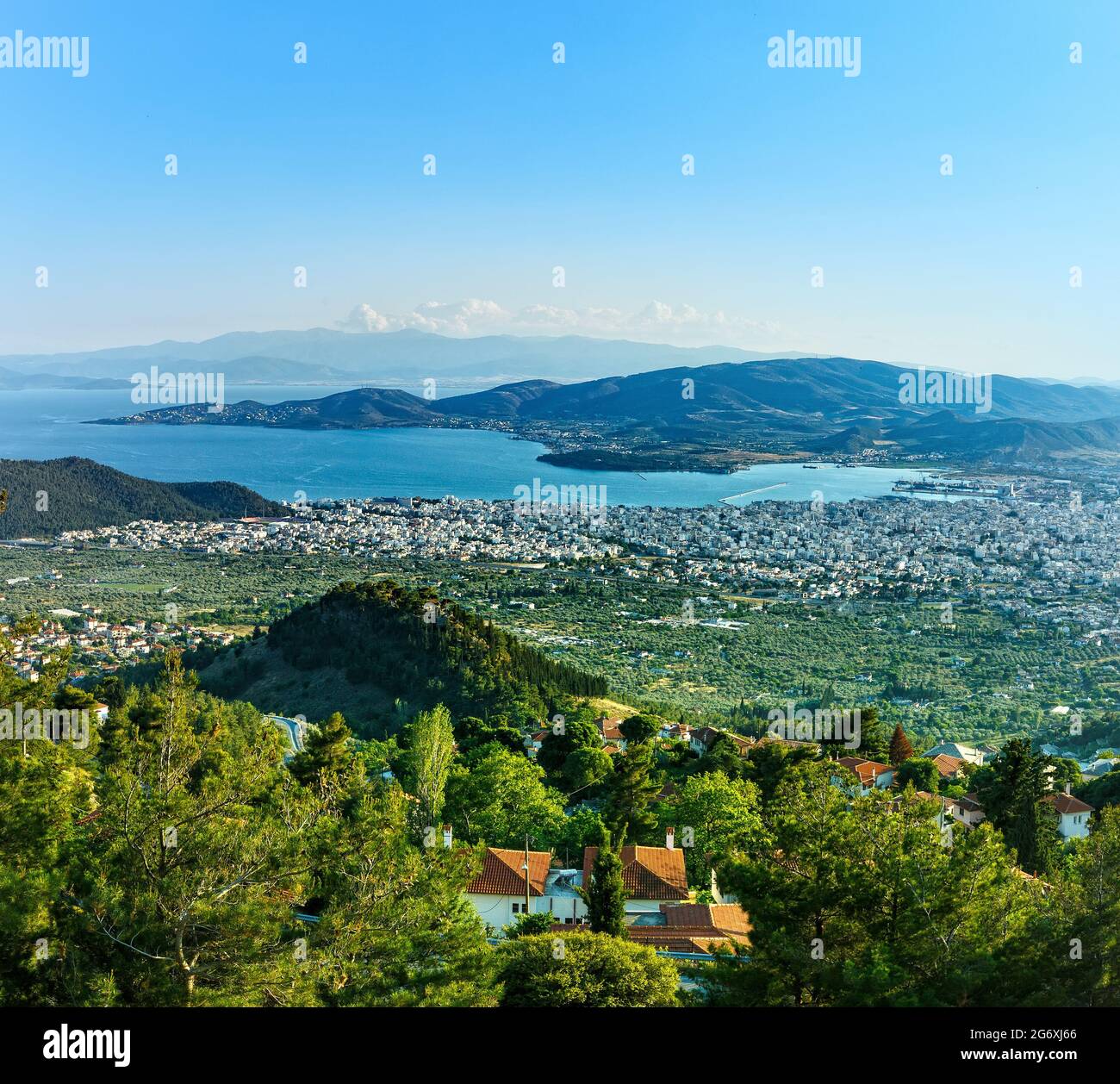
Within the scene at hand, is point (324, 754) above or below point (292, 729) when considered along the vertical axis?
above

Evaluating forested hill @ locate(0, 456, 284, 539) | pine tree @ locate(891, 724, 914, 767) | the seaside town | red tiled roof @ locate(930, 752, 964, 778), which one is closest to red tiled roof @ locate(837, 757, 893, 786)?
pine tree @ locate(891, 724, 914, 767)

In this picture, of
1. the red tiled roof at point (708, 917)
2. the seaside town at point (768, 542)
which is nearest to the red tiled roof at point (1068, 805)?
the red tiled roof at point (708, 917)

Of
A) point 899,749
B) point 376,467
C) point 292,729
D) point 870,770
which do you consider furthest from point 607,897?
point 376,467

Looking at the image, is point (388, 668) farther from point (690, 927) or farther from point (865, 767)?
point (690, 927)

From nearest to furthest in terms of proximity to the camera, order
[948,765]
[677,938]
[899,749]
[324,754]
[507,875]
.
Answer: [677,938]
[507,875]
[324,754]
[899,749]
[948,765]

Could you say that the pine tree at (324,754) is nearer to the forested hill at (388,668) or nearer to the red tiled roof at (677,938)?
the red tiled roof at (677,938)

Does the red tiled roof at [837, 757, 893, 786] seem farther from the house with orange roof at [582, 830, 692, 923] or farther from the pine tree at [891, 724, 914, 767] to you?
the house with orange roof at [582, 830, 692, 923]

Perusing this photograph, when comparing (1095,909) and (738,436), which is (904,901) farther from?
(738,436)

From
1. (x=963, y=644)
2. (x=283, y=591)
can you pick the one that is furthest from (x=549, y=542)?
(x=963, y=644)
